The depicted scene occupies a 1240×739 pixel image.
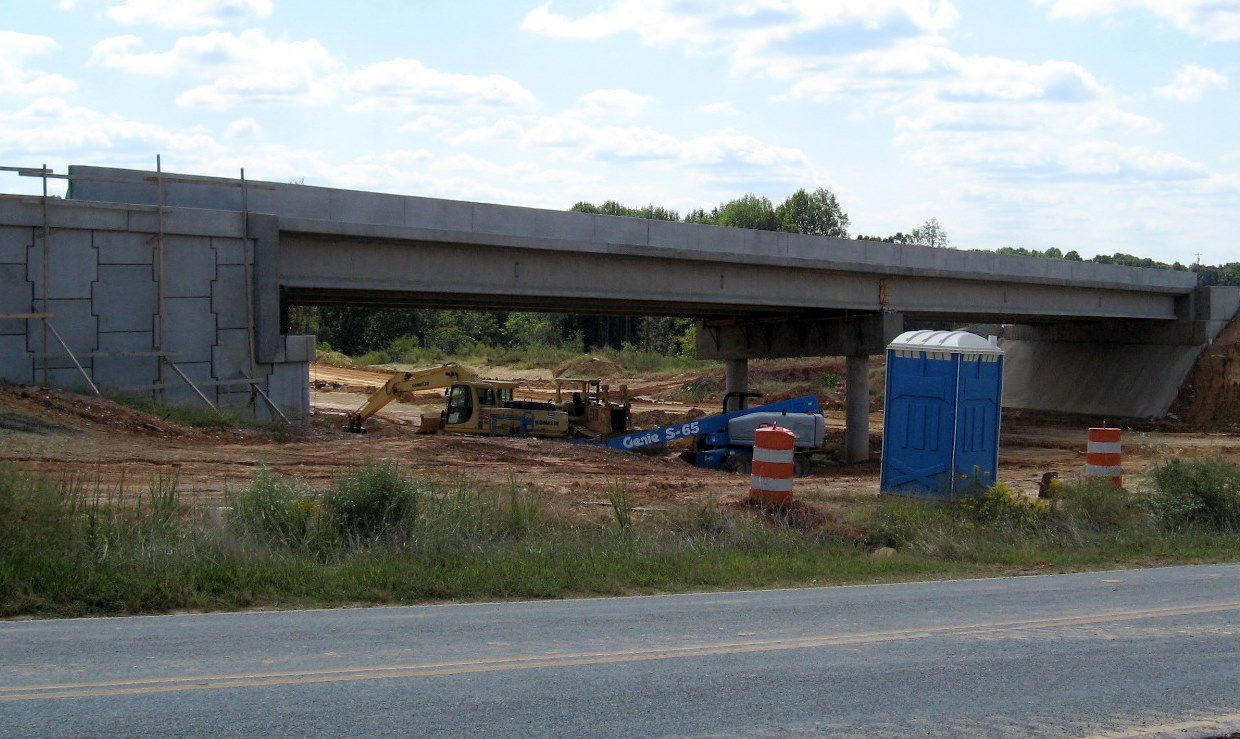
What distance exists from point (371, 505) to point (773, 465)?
4.64 meters

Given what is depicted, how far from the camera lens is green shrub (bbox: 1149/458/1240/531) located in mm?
14242

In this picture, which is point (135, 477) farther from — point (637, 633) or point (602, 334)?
point (602, 334)

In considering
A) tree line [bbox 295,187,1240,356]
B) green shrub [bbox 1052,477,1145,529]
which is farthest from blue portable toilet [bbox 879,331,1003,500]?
tree line [bbox 295,187,1240,356]

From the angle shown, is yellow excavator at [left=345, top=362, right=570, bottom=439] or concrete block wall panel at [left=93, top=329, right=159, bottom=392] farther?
yellow excavator at [left=345, top=362, right=570, bottom=439]

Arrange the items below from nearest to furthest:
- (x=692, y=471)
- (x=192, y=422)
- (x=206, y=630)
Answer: (x=206, y=630), (x=192, y=422), (x=692, y=471)

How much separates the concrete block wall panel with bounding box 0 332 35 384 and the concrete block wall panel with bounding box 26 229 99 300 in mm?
801

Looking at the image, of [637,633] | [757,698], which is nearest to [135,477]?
[637,633]

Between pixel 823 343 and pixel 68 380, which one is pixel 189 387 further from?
pixel 823 343

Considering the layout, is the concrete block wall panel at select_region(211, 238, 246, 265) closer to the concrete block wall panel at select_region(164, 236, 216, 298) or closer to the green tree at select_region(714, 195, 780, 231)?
the concrete block wall panel at select_region(164, 236, 216, 298)

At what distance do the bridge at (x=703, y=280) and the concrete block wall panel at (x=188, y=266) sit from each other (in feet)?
1.04

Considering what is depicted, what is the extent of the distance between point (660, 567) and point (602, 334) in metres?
75.9

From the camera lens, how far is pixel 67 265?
1914 cm

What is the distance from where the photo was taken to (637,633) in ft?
25.8

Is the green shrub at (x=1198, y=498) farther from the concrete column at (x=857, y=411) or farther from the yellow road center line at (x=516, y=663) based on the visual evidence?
the concrete column at (x=857, y=411)
